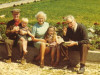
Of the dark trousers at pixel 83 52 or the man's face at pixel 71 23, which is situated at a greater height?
the man's face at pixel 71 23

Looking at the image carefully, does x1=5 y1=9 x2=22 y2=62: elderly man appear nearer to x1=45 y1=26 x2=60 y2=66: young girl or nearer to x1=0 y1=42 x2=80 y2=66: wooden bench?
x1=0 y1=42 x2=80 y2=66: wooden bench

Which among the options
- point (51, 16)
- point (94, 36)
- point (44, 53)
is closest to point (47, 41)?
point (44, 53)

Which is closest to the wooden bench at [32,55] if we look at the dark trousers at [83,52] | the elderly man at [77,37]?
the elderly man at [77,37]

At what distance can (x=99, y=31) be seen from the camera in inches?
371

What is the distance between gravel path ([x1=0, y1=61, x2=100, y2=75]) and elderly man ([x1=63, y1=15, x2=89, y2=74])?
13.7 inches

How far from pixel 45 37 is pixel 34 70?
1.01 m

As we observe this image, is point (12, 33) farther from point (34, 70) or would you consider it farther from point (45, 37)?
point (34, 70)

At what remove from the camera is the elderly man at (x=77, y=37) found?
744cm

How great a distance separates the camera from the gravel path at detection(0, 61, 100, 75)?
7410mm

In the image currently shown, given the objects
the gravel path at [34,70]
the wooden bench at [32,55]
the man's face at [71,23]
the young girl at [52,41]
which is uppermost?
the man's face at [71,23]

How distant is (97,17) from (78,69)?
20.2ft

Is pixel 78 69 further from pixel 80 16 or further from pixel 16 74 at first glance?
pixel 80 16

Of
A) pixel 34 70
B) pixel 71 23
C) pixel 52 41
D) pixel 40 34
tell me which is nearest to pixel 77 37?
pixel 71 23

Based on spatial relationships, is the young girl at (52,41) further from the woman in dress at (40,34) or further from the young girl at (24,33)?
the young girl at (24,33)
